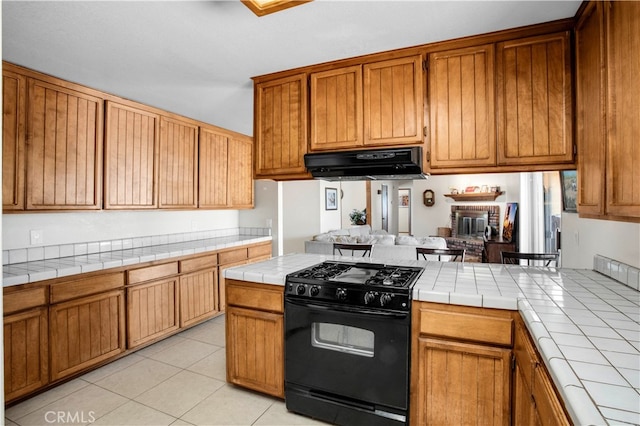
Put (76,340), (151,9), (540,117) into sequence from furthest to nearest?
(76,340)
(540,117)
(151,9)

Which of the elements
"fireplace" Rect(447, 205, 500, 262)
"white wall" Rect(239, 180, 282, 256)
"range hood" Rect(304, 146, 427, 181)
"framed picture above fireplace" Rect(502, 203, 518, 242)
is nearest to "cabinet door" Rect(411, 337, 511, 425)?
"range hood" Rect(304, 146, 427, 181)

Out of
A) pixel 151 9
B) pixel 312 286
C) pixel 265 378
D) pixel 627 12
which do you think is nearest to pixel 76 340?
pixel 265 378

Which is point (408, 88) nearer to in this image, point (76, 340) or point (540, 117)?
point (540, 117)

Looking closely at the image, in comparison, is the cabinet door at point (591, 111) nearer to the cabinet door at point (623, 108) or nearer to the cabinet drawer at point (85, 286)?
the cabinet door at point (623, 108)

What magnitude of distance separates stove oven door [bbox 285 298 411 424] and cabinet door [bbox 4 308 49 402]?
1754mm

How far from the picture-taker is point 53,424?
2059 mm

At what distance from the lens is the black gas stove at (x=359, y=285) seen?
6.00 ft

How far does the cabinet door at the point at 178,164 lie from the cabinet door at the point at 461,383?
118 inches

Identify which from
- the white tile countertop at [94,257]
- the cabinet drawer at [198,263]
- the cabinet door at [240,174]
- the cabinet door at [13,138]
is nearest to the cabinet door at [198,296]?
the cabinet drawer at [198,263]

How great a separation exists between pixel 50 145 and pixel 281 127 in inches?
71.0

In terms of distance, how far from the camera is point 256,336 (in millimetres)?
2266

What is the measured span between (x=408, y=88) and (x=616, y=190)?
1363 mm

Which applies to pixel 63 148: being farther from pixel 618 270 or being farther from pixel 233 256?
pixel 618 270

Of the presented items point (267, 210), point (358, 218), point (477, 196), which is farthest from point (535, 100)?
point (358, 218)
